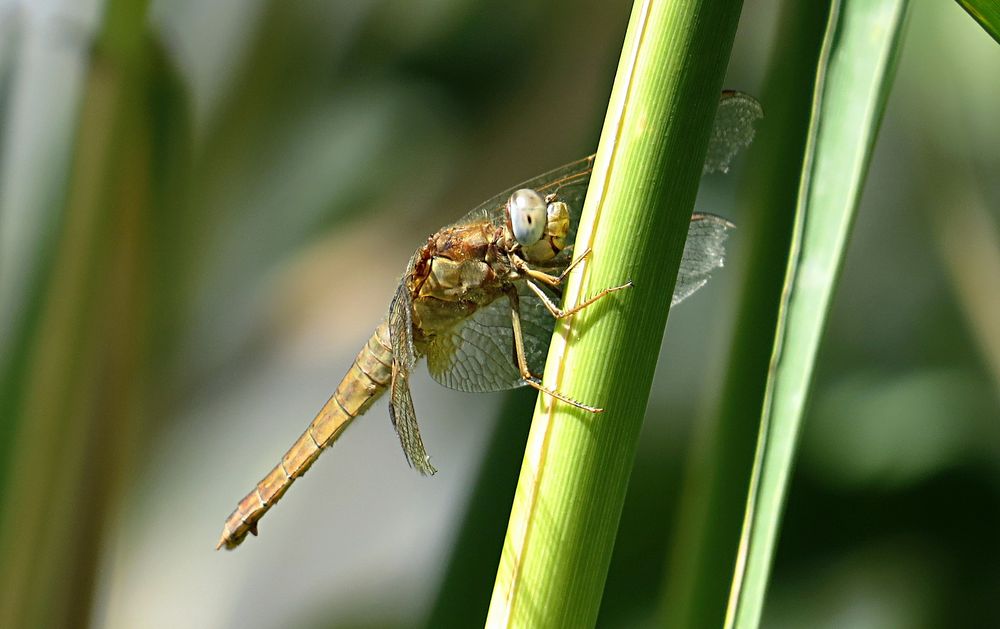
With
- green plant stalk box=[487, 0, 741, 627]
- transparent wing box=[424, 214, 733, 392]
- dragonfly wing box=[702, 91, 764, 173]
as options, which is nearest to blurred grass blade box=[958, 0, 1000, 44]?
green plant stalk box=[487, 0, 741, 627]

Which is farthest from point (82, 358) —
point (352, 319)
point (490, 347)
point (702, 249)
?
point (702, 249)

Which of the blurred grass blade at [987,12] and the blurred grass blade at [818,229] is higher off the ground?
the blurred grass blade at [987,12]

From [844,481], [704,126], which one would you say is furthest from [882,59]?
[844,481]

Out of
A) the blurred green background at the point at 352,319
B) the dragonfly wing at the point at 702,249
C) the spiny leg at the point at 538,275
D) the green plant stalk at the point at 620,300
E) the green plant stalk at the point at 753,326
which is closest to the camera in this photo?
the green plant stalk at the point at 620,300

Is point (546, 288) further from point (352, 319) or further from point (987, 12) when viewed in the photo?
point (352, 319)

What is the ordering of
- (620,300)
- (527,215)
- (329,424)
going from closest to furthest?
(620,300) → (527,215) → (329,424)

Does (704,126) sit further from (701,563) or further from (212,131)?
(212,131)

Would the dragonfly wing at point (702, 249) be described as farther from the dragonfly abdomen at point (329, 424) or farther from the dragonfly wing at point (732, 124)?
the dragonfly abdomen at point (329, 424)

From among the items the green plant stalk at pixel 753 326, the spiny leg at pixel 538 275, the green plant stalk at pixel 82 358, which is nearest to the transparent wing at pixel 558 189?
the spiny leg at pixel 538 275
